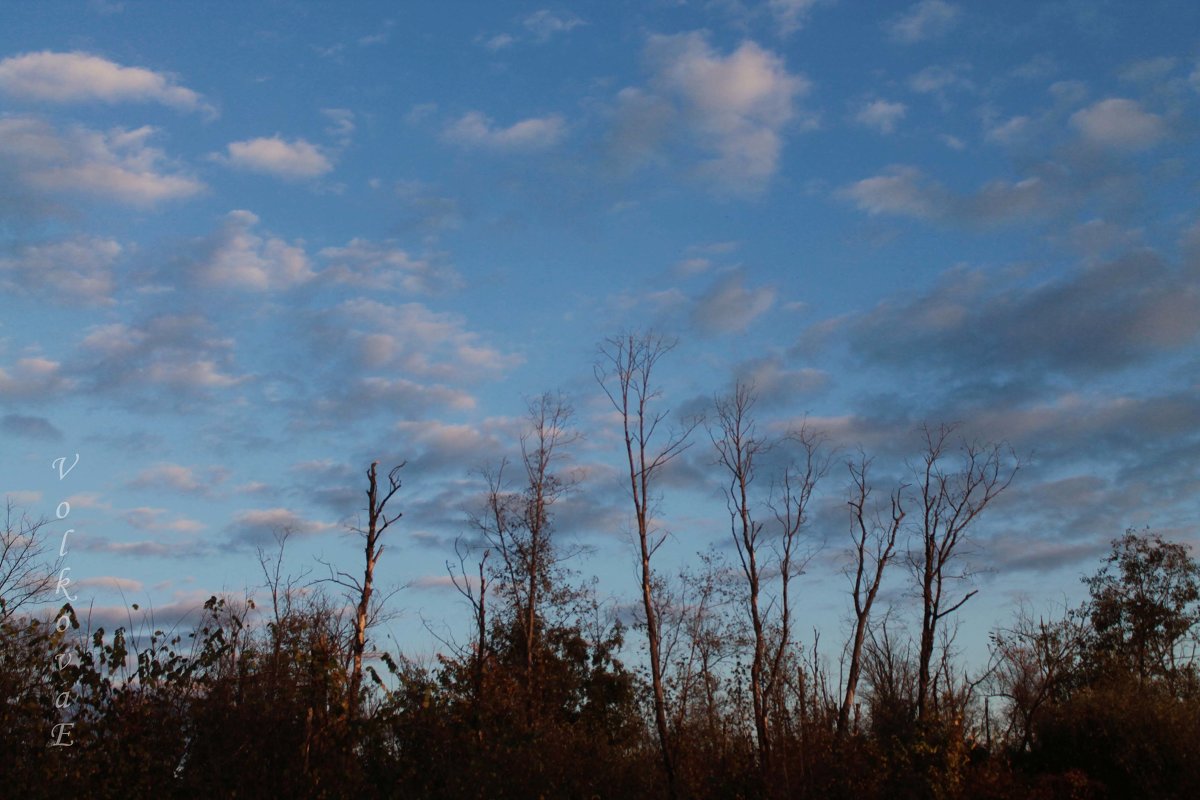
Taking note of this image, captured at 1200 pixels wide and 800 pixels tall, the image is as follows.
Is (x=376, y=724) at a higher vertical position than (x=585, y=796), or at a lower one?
higher

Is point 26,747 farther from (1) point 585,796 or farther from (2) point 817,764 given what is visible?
(2) point 817,764

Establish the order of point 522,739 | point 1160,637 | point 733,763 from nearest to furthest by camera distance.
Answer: point 522,739 → point 733,763 → point 1160,637

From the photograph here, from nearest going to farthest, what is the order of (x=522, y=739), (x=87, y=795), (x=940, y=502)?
(x=87, y=795)
(x=522, y=739)
(x=940, y=502)

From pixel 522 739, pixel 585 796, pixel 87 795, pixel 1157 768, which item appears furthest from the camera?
pixel 1157 768

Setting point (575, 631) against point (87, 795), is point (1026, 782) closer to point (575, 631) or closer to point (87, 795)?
point (575, 631)

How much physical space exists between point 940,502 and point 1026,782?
1006cm

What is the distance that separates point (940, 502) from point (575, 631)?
1360 cm

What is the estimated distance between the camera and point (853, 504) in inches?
Result: 1476

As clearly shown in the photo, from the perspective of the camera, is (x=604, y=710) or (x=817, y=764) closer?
(x=817, y=764)

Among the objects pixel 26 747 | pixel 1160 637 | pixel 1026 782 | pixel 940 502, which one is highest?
pixel 940 502

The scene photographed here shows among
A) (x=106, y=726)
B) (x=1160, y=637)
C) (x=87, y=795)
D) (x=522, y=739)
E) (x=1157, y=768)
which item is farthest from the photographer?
(x=1160, y=637)

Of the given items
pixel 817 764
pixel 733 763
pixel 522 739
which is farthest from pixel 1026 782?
pixel 522 739

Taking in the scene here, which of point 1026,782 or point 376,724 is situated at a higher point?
point 376,724

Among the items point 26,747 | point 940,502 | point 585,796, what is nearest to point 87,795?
point 26,747
